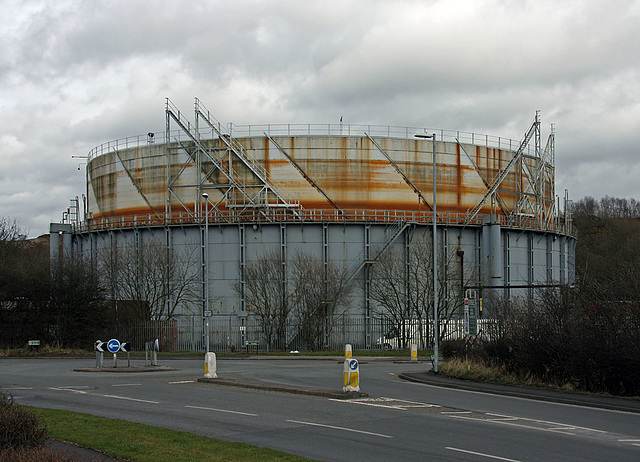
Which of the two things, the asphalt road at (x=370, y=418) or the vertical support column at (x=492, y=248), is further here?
the vertical support column at (x=492, y=248)

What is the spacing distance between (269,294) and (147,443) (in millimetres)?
41231

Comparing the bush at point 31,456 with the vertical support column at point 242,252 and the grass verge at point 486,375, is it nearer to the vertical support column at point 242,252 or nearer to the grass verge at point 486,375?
the grass verge at point 486,375

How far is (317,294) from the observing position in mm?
53250

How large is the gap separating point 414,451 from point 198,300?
4474 cm

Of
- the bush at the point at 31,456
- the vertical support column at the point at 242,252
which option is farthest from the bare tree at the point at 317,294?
the bush at the point at 31,456

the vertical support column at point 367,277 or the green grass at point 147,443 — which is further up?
the vertical support column at point 367,277

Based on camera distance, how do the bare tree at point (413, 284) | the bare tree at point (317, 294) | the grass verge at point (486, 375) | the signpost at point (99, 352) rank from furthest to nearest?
1. the bare tree at point (413, 284)
2. the bare tree at point (317, 294)
3. the signpost at point (99, 352)
4. the grass verge at point (486, 375)

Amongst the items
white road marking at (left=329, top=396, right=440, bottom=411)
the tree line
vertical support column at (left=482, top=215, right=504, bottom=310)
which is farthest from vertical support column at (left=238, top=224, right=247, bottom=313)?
white road marking at (left=329, top=396, right=440, bottom=411)

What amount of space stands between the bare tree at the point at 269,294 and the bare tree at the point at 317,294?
98 cm

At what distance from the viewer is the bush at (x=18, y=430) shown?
9.71 m

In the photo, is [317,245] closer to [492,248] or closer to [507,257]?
[492,248]

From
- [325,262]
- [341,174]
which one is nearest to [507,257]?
[341,174]

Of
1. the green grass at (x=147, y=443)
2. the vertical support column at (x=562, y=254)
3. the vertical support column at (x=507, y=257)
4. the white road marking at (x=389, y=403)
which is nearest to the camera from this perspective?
the green grass at (x=147, y=443)

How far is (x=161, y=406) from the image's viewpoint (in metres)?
18.5
